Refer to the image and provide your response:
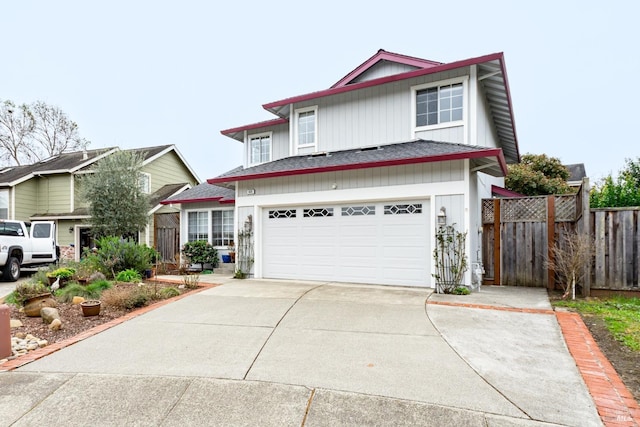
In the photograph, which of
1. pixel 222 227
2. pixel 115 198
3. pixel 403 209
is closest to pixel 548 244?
pixel 403 209

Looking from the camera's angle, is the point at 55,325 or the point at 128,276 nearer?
the point at 55,325

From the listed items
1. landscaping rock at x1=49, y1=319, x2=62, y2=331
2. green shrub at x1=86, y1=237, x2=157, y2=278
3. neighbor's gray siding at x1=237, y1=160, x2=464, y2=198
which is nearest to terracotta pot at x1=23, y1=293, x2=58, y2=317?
landscaping rock at x1=49, y1=319, x2=62, y2=331

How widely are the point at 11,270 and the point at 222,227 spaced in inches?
270

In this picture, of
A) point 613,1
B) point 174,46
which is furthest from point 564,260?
point 174,46

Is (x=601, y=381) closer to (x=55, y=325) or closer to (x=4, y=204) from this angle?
(x=55, y=325)

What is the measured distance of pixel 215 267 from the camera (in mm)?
12938

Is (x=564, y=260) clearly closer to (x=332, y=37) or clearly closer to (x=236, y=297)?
(x=236, y=297)

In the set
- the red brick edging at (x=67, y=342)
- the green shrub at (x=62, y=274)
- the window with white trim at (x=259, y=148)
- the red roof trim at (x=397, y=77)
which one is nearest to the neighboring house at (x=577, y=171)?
the red roof trim at (x=397, y=77)

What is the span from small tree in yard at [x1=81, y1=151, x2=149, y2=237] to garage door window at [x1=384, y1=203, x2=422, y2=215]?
10.4 metres

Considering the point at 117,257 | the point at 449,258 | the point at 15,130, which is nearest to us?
the point at 449,258

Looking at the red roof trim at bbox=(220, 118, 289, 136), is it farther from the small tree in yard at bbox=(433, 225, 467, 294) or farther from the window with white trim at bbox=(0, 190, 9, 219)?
the window with white trim at bbox=(0, 190, 9, 219)

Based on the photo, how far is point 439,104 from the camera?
31.2ft

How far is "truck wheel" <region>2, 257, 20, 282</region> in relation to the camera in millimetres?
11539

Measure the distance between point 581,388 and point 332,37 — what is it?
20.0 meters
